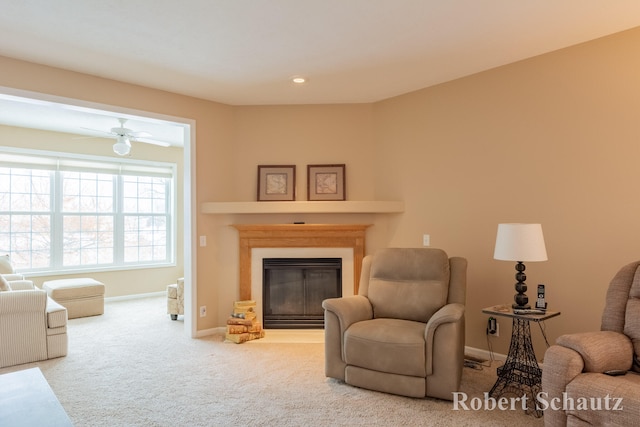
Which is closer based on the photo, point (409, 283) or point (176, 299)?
point (409, 283)

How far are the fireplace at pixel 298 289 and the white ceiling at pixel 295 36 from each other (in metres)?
1.90

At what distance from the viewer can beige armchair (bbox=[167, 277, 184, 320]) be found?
503 centimetres

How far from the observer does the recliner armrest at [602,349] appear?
6.93ft

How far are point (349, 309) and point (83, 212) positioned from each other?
4913 mm

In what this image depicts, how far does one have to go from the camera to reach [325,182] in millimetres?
4633

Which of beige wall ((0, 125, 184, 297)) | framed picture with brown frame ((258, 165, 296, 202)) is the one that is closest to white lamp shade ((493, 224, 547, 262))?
framed picture with brown frame ((258, 165, 296, 202))

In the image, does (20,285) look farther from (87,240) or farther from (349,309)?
(349,309)

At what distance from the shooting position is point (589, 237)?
3.12 m

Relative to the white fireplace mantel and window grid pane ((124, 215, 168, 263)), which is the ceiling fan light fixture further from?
window grid pane ((124, 215, 168, 263))

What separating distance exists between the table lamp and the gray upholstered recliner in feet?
1.48

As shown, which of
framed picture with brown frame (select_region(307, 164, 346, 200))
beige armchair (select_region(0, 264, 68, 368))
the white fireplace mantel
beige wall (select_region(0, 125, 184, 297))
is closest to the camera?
beige armchair (select_region(0, 264, 68, 368))

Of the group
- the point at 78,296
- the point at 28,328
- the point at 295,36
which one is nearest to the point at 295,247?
the point at 295,36

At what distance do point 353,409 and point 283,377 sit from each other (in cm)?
76

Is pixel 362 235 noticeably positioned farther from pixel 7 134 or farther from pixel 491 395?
pixel 7 134
